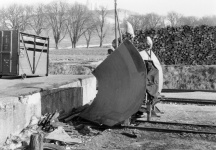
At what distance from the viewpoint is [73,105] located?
32.8 feet

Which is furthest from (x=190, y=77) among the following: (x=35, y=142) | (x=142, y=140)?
(x=35, y=142)

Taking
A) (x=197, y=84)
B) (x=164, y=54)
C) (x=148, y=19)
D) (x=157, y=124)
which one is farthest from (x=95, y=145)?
(x=148, y=19)

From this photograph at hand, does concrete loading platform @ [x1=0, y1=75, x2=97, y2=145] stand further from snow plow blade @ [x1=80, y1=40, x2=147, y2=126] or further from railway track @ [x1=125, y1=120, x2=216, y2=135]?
railway track @ [x1=125, y1=120, x2=216, y2=135]

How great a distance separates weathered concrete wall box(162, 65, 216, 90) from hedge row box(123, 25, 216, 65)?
280 cm

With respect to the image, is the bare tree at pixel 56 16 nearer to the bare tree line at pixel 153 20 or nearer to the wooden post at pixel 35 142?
the bare tree line at pixel 153 20

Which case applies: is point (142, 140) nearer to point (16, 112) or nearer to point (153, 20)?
point (16, 112)

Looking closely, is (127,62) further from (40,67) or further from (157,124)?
(40,67)

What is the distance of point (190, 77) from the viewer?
17.8 m

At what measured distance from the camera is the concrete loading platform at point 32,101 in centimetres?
616

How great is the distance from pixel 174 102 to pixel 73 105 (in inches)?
175

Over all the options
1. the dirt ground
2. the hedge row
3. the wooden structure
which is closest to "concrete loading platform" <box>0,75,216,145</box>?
the dirt ground

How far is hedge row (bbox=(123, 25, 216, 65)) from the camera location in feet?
67.9

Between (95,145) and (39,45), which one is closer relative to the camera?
(95,145)

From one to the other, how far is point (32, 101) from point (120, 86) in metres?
2.15
